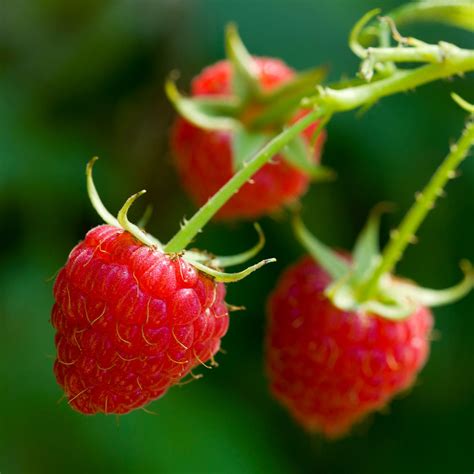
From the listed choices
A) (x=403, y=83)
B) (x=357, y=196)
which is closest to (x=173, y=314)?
(x=403, y=83)

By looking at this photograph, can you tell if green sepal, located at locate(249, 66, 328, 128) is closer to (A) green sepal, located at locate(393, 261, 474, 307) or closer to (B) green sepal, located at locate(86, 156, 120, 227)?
(A) green sepal, located at locate(393, 261, 474, 307)

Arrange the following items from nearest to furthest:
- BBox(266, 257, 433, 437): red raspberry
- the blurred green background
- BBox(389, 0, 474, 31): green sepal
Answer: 1. BBox(389, 0, 474, 31): green sepal
2. BBox(266, 257, 433, 437): red raspberry
3. the blurred green background

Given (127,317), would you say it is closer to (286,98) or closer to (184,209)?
(286,98)

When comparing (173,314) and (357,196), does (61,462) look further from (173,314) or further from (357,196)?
(173,314)

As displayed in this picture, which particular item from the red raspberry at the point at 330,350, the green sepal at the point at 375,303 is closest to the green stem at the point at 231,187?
the green sepal at the point at 375,303

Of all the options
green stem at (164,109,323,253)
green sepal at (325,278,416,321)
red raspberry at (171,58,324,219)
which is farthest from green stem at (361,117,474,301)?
red raspberry at (171,58,324,219)

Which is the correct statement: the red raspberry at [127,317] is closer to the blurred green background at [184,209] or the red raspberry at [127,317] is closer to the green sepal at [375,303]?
the green sepal at [375,303]

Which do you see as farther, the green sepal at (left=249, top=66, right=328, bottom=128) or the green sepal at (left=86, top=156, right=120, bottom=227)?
the green sepal at (left=249, top=66, right=328, bottom=128)
